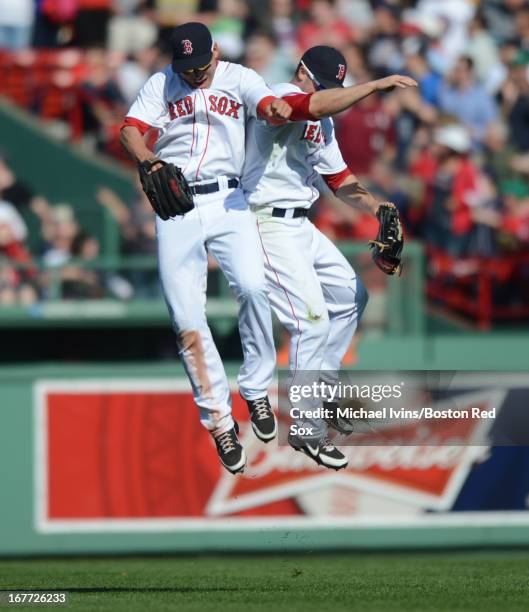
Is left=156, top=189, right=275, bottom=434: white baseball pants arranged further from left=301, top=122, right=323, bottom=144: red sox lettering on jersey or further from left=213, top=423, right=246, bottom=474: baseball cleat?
left=301, top=122, right=323, bottom=144: red sox lettering on jersey

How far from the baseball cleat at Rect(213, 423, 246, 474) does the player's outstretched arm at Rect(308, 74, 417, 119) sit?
2.22 m

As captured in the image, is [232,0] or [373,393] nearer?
[373,393]

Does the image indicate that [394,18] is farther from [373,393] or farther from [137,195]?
[373,393]

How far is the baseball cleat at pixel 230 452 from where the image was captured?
400 inches

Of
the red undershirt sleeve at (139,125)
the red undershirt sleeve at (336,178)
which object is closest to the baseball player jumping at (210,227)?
the red undershirt sleeve at (139,125)

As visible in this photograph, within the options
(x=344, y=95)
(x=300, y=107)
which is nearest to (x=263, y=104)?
(x=300, y=107)

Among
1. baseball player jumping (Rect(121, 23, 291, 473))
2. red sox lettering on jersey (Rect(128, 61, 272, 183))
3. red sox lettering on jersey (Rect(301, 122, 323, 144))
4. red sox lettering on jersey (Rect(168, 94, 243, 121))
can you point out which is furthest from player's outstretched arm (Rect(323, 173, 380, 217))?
red sox lettering on jersey (Rect(168, 94, 243, 121))

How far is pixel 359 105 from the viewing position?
1736 cm

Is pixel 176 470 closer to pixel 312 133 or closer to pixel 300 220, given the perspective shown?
pixel 300 220

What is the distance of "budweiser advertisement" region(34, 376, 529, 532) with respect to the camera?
1555cm

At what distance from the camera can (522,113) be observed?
679 inches

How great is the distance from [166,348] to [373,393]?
6.35 metres

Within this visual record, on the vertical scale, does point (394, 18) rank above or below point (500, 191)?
above

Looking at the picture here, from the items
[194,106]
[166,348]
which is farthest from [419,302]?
[194,106]
